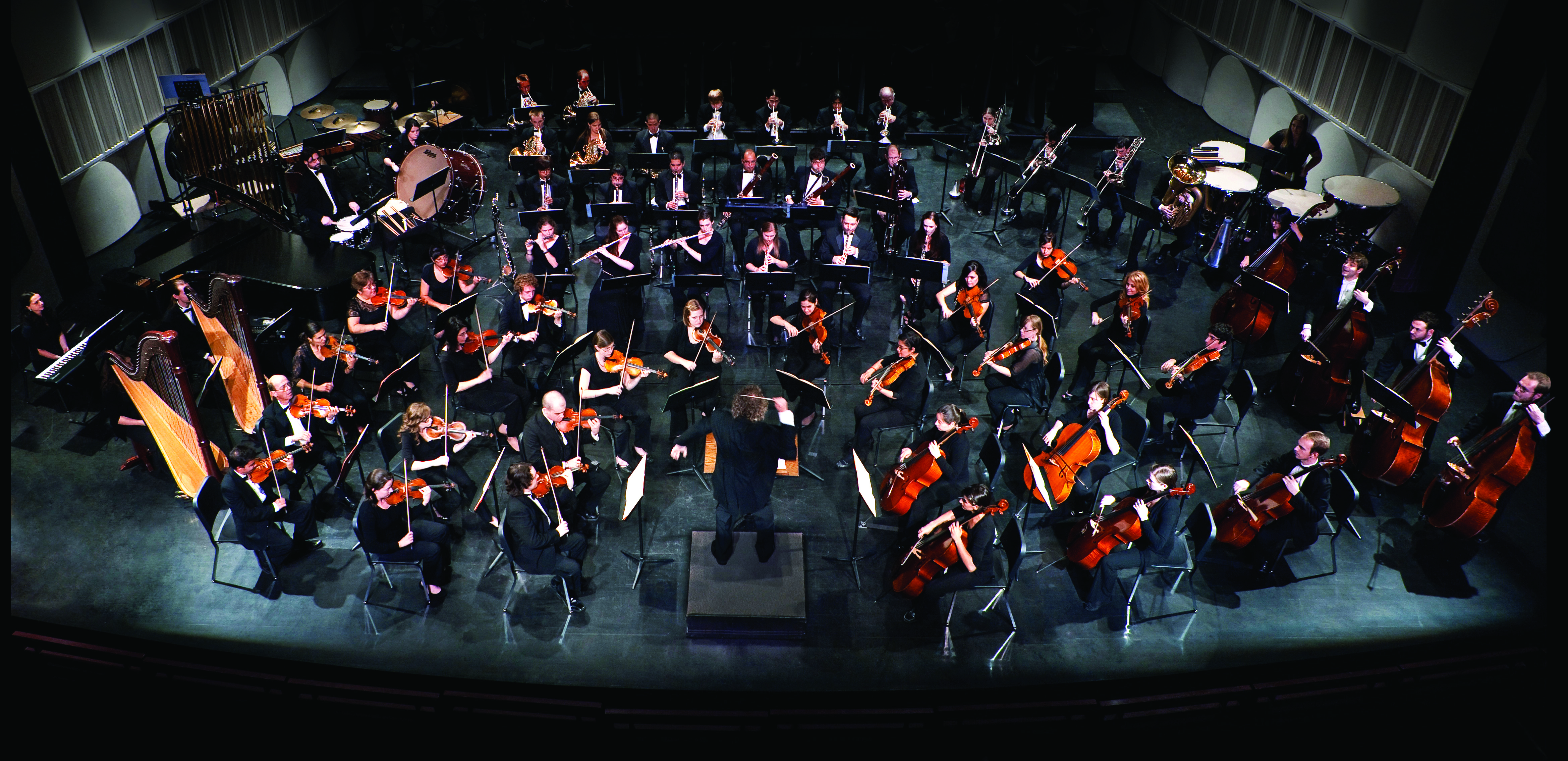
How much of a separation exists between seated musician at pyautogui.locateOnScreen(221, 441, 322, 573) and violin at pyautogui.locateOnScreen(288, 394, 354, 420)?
37cm

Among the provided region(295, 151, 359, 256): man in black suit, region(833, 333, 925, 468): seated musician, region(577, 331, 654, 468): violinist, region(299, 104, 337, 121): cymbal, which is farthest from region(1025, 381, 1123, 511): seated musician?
region(299, 104, 337, 121): cymbal

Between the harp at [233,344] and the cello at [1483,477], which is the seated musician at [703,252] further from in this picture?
the cello at [1483,477]

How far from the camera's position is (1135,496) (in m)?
6.55

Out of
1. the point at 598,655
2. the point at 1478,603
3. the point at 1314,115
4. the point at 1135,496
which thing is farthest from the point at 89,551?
the point at 1314,115

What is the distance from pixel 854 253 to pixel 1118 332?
2.55 meters

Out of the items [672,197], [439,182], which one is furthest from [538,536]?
[439,182]

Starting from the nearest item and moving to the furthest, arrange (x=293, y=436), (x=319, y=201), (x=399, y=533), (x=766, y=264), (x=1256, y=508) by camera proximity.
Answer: (x=399, y=533) < (x=1256, y=508) < (x=293, y=436) < (x=766, y=264) < (x=319, y=201)

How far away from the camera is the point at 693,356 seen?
8328 millimetres

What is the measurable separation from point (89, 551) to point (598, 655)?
157 inches

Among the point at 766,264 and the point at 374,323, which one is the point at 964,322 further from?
the point at 374,323

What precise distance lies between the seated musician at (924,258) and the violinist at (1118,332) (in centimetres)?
112

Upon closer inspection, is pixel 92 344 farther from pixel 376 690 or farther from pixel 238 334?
pixel 376 690

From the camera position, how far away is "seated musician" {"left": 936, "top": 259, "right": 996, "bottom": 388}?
8.78 meters

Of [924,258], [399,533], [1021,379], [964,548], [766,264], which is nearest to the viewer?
[964,548]
